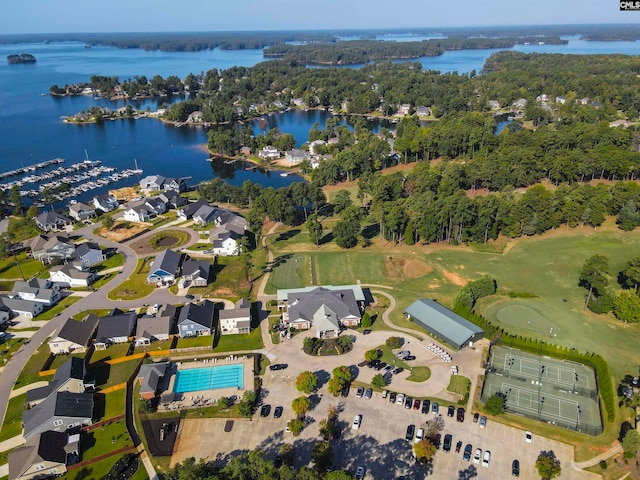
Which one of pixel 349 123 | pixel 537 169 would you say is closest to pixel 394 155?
pixel 537 169

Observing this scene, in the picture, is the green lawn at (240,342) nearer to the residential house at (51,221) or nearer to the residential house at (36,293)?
the residential house at (36,293)

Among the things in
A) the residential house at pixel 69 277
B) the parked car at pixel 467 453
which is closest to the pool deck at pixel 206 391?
the parked car at pixel 467 453

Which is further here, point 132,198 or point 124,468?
point 132,198

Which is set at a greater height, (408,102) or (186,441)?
(408,102)

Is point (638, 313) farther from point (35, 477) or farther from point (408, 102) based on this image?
point (408, 102)

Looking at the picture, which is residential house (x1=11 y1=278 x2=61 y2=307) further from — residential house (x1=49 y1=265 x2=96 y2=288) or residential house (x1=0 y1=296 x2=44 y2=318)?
residential house (x1=49 y1=265 x2=96 y2=288)

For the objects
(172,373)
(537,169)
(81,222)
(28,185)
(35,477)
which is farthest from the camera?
(28,185)

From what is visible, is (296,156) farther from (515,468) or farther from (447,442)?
(515,468)

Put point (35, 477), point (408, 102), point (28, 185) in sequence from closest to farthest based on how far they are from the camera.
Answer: point (35, 477) → point (28, 185) → point (408, 102)
